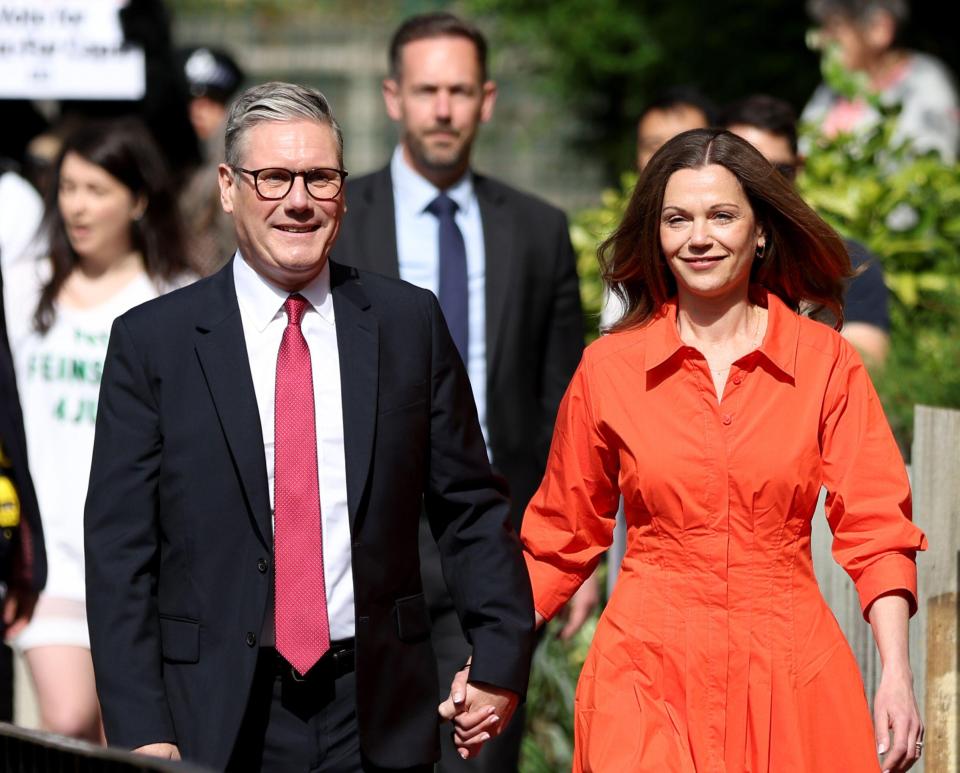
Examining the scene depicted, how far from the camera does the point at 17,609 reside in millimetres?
5242

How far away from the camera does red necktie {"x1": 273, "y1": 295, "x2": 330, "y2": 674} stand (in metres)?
3.93

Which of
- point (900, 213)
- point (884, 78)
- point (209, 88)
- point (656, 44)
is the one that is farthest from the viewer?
point (656, 44)

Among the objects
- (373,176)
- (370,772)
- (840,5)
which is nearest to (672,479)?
(370,772)

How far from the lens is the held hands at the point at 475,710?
13.5ft

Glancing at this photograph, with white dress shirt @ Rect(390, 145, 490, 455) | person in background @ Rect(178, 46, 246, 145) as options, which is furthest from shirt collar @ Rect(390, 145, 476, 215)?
person in background @ Rect(178, 46, 246, 145)

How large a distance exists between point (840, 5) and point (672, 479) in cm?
532

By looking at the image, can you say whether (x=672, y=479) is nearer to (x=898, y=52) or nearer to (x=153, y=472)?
(x=153, y=472)

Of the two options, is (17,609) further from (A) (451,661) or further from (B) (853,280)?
(B) (853,280)

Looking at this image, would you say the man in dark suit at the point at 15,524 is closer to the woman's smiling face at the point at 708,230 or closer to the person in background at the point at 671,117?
the woman's smiling face at the point at 708,230

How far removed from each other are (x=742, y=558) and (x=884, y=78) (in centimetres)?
550

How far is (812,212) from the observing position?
4477mm

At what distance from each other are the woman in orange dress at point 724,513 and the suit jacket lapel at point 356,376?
0.55 meters

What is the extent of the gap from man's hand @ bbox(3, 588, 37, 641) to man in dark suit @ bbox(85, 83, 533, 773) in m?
1.33

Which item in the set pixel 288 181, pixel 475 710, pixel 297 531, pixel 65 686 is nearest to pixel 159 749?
pixel 297 531
